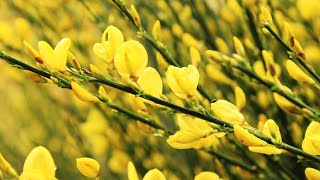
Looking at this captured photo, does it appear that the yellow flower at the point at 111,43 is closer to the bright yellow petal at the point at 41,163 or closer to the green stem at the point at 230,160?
the bright yellow petal at the point at 41,163

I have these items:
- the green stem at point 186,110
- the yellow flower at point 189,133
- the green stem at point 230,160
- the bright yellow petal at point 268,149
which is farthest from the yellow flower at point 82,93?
the green stem at point 230,160

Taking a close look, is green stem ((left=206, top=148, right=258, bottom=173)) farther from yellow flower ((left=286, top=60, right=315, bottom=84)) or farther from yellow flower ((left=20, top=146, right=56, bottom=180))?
yellow flower ((left=20, top=146, right=56, bottom=180))

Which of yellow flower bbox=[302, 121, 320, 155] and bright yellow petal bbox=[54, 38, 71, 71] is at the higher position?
bright yellow petal bbox=[54, 38, 71, 71]

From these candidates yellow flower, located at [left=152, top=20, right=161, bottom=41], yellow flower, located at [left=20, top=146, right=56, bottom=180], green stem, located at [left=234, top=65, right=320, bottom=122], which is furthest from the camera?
yellow flower, located at [left=152, top=20, right=161, bottom=41]

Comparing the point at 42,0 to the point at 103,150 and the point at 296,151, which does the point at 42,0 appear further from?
the point at 296,151

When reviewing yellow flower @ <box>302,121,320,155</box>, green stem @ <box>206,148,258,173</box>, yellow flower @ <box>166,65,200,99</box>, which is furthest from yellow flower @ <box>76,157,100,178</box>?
green stem @ <box>206,148,258,173</box>

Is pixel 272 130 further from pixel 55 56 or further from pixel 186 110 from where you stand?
pixel 55 56
